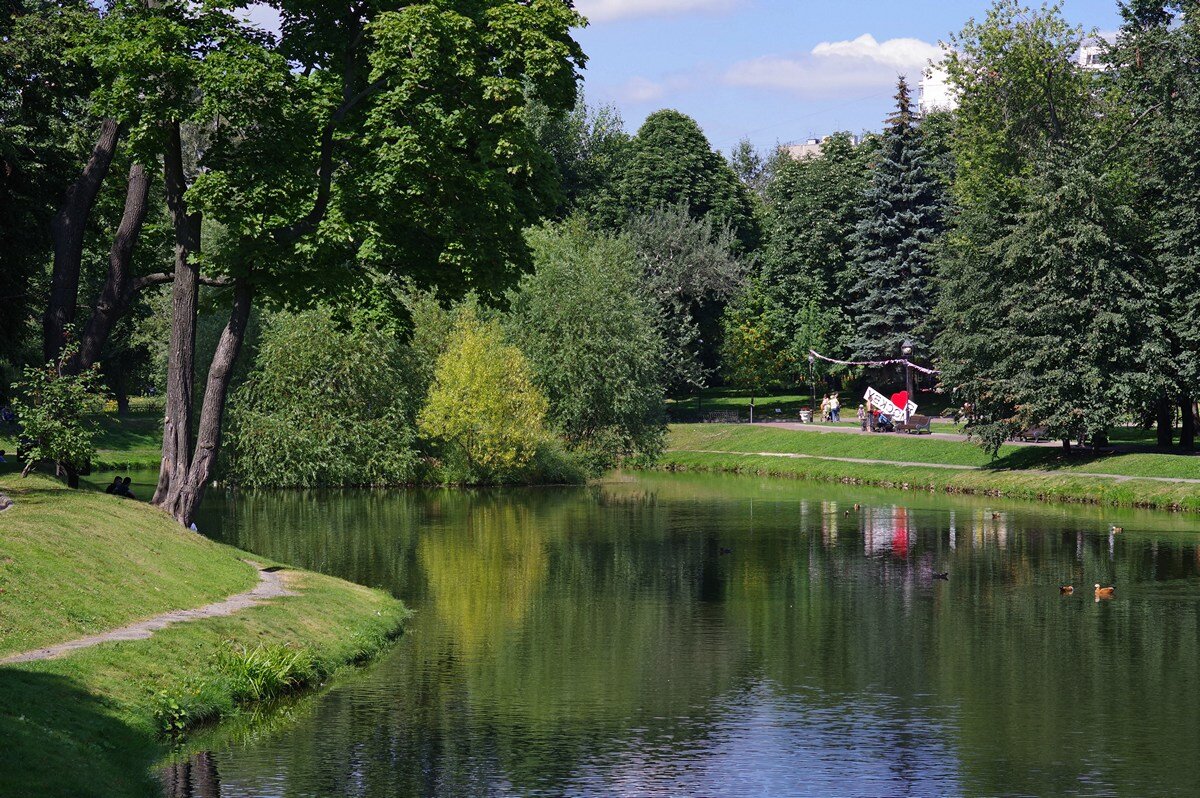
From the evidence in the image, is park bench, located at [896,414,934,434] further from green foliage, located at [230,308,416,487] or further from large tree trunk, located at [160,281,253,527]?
large tree trunk, located at [160,281,253,527]

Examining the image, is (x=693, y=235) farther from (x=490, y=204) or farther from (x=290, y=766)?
(x=290, y=766)

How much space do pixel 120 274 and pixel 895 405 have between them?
50913 millimetres

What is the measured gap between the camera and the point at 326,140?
33562 mm

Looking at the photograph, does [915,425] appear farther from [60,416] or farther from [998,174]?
[60,416]

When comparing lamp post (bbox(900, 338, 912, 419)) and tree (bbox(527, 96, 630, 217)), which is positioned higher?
tree (bbox(527, 96, 630, 217))

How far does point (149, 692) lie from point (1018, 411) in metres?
45.8

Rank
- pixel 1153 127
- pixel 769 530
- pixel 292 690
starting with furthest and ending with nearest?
pixel 1153 127, pixel 769 530, pixel 292 690

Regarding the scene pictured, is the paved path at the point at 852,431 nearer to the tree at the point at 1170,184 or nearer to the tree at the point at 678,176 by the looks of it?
the tree at the point at 1170,184

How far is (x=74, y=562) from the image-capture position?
24.9 m

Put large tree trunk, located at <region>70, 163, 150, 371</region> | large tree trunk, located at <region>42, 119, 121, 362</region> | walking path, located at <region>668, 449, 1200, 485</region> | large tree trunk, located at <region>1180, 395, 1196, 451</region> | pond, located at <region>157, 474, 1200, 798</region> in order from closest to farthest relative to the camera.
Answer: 1. pond, located at <region>157, 474, 1200, 798</region>
2. large tree trunk, located at <region>70, 163, 150, 371</region>
3. large tree trunk, located at <region>42, 119, 121, 362</region>
4. walking path, located at <region>668, 449, 1200, 485</region>
5. large tree trunk, located at <region>1180, 395, 1196, 451</region>

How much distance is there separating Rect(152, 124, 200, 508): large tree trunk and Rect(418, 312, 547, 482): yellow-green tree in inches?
1155

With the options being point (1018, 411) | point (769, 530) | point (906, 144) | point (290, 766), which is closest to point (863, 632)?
point (290, 766)

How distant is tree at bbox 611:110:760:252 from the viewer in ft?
335

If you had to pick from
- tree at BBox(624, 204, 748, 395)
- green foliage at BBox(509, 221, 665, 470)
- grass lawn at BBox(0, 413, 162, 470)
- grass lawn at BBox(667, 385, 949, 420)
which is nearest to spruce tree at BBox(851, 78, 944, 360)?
grass lawn at BBox(667, 385, 949, 420)
